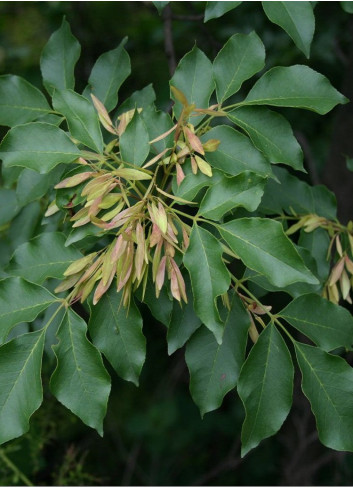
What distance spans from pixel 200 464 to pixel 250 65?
192 centimetres

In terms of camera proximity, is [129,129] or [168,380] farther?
[168,380]

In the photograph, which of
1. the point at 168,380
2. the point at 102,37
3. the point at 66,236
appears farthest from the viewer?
the point at 168,380

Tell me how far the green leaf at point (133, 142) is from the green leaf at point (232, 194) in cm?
14

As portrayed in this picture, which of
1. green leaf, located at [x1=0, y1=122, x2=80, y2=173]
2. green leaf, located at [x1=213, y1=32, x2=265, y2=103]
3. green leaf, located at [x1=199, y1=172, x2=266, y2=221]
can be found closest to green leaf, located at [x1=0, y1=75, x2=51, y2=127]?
green leaf, located at [x1=0, y1=122, x2=80, y2=173]

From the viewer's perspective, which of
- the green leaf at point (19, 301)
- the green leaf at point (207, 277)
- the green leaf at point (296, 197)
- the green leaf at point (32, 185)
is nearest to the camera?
the green leaf at point (207, 277)

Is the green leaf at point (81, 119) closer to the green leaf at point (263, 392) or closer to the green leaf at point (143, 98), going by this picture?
the green leaf at point (143, 98)

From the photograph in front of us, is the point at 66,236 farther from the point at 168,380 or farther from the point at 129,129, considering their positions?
the point at 168,380

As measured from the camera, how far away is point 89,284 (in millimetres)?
943

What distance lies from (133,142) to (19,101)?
1.06 feet

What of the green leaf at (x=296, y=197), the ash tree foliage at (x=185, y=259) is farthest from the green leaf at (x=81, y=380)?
the green leaf at (x=296, y=197)

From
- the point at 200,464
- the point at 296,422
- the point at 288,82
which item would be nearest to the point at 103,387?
the point at 288,82

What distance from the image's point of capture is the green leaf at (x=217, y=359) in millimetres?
1002

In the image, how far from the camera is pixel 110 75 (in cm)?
122

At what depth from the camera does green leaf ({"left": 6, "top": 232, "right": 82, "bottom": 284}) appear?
3.31 feet
